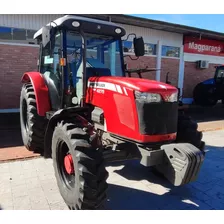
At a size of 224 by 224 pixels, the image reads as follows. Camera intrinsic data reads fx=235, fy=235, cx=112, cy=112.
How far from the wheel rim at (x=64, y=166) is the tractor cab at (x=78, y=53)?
65cm

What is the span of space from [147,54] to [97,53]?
712 centimetres

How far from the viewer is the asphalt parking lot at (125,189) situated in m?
2.83

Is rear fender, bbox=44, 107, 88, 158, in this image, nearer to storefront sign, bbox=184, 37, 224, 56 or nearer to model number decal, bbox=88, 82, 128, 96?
model number decal, bbox=88, 82, 128, 96

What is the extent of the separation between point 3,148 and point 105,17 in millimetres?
5357

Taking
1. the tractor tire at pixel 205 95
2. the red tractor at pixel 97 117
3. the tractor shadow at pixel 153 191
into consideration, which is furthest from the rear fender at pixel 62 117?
the tractor tire at pixel 205 95

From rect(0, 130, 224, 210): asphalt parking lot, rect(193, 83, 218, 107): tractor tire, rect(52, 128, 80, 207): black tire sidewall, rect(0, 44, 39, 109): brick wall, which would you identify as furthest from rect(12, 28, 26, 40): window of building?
rect(193, 83, 218, 107): tractor tire

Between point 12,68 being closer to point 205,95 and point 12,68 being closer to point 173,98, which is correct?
point 173,98

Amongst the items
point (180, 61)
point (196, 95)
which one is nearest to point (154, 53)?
point (180, 61)

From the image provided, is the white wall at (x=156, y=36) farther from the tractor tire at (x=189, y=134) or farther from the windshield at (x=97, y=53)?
the tractor tire at (x=189, y=134)

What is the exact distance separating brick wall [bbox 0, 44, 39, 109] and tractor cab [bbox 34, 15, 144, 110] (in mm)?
4221

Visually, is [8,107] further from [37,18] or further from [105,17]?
[105,17]

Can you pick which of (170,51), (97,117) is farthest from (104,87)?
(170,51)

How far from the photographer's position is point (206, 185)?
3412mm

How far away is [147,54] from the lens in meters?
10.3
